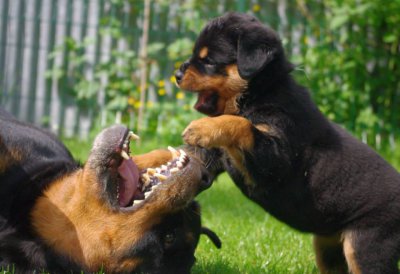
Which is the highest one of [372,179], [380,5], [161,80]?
[380,5]

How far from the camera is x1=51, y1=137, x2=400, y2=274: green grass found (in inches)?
157

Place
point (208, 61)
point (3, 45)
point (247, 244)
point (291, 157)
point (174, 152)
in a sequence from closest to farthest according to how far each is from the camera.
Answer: point (174, 152) → point (291, 157) → point (208, 61) → point (247, 244) → point (3, 45)

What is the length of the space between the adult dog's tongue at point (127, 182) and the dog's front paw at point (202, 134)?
1.04ft

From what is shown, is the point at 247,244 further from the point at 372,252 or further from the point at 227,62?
the point at 227,62

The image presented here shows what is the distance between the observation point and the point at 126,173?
133 inches

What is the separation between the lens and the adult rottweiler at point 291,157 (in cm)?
362

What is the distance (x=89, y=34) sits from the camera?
1045 centimetres

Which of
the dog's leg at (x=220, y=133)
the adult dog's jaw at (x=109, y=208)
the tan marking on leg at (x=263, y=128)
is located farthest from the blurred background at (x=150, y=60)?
the adult dog's jaw at (x=109, y=208)

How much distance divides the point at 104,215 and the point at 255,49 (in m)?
1.40

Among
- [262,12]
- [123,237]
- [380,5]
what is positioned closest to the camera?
[123,237]

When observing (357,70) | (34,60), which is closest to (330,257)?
(357,70)

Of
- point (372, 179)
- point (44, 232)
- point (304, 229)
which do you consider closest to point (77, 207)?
point (44, 232)

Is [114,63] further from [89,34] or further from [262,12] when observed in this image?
[262,12]

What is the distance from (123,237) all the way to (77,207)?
0.94 ft
